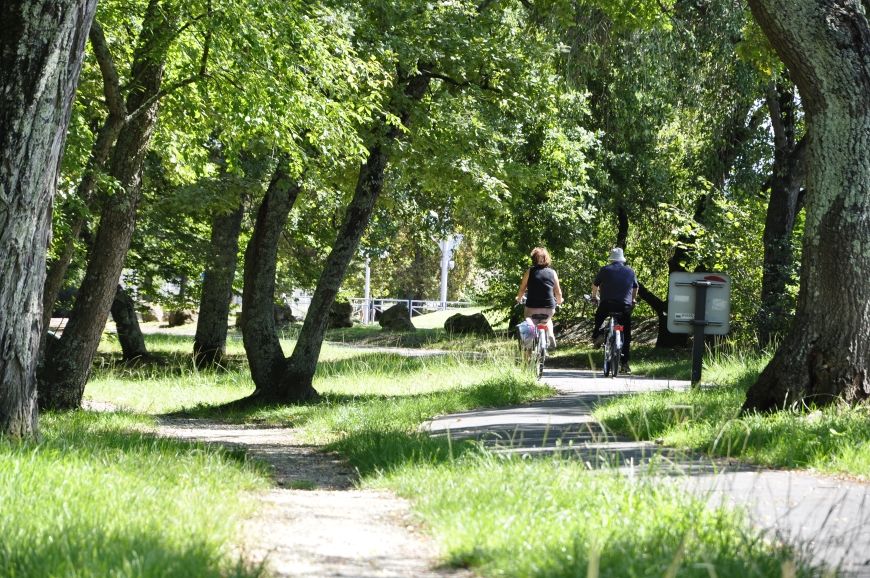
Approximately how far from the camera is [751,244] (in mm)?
25359

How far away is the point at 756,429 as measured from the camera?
8438 mm

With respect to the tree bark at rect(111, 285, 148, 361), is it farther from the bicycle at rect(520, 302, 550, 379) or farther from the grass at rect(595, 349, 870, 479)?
the grass at rect(595, 349, 870, 479)

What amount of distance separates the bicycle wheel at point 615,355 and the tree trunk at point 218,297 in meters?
12.6

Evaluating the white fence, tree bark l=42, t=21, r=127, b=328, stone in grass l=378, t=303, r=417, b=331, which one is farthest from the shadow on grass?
the white fence

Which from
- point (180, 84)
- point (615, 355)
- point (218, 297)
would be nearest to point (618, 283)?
point (615, 355)

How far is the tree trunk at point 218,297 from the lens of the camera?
27641 mm

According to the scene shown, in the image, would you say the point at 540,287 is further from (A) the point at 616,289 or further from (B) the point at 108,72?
(B) the point at 108,72

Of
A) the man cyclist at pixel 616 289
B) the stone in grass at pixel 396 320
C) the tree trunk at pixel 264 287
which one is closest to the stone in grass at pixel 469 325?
the stone in grass at pixel 396 320

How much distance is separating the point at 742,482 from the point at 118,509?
358cm

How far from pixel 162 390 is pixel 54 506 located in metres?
15.6

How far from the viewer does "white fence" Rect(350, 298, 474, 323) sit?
216 feet

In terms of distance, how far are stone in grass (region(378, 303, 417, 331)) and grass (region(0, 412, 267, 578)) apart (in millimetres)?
40769

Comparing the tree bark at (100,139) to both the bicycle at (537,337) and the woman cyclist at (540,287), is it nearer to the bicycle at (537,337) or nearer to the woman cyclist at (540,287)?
the woman cyclist at (540,287)

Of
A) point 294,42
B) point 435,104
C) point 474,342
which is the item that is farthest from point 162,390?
point 474,342
